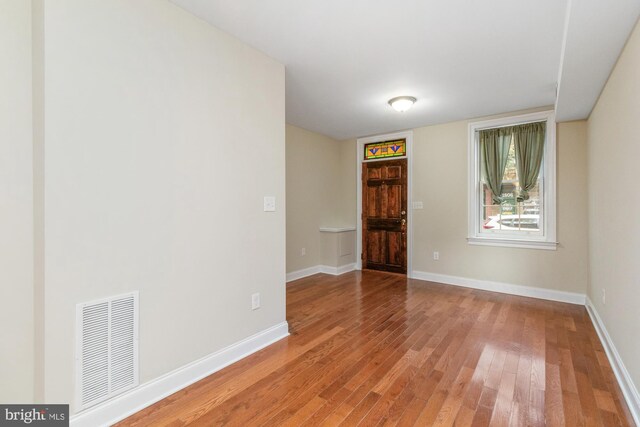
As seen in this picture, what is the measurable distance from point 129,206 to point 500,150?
176 inches

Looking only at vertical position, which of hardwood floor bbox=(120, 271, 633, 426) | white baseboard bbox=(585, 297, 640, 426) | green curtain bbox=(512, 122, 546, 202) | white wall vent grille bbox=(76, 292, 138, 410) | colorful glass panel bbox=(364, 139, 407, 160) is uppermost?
colorful glass panel bbox=(364, 139, 407, 160)

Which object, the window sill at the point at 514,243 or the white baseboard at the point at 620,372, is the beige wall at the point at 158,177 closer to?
the white baseboard at the point at 620,372

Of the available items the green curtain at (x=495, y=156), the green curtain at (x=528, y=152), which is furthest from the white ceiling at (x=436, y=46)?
the green curtain at (x=495, y=156)

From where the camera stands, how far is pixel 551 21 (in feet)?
6.94

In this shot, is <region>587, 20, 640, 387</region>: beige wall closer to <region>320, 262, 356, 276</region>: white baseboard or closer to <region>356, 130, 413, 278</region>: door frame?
<region>356, 130, 413, 278</region>: door frame

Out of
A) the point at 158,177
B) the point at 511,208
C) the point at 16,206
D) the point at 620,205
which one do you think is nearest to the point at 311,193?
the point at 511,208

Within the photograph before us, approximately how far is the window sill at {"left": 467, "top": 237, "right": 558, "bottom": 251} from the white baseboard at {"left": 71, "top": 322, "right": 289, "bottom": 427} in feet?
10.8

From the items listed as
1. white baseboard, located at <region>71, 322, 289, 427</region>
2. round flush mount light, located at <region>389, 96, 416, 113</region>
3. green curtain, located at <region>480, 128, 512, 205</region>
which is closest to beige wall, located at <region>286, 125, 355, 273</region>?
round flush mount light, located at <region>389, 96, 416, 113</region>

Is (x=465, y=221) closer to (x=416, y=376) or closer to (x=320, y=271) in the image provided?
(x=320, y=271)

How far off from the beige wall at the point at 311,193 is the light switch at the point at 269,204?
212cm

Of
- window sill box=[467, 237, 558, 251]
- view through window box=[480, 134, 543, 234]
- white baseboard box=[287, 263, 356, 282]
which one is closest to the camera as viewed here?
window sill box=[467, 237, 558, 251]

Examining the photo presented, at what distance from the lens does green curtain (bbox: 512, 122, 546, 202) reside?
156 inches

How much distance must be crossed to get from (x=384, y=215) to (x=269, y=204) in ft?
10.4

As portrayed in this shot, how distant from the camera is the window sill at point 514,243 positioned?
154 inches
